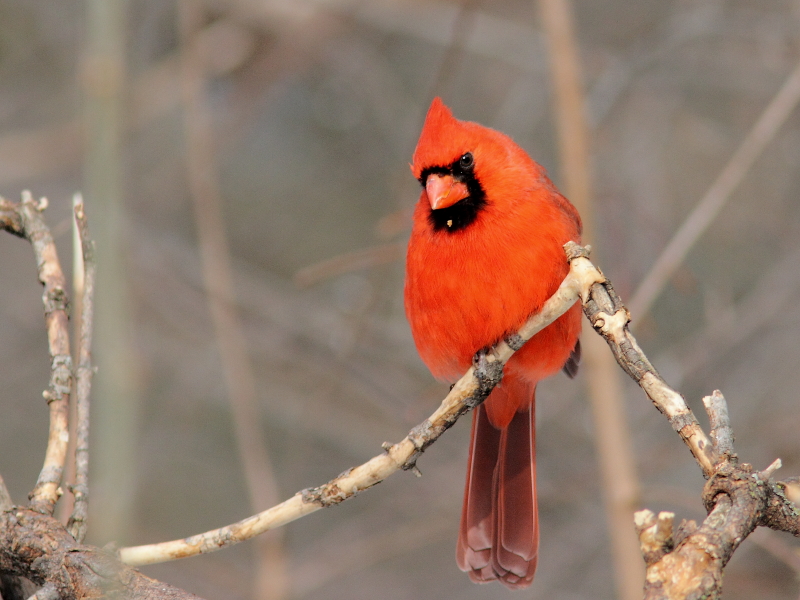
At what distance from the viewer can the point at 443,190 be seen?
2338 mm

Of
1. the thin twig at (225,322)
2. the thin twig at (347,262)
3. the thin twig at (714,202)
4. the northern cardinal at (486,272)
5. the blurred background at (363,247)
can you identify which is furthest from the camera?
the blurred background at (363,247)

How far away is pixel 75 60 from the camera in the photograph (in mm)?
4973

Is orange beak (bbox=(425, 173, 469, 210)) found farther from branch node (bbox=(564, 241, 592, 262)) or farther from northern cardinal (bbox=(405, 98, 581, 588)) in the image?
branch node (bbox=(564, 241, 592, 262))

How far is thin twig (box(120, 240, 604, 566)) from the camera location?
1538mm

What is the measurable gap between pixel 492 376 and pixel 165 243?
128 inches

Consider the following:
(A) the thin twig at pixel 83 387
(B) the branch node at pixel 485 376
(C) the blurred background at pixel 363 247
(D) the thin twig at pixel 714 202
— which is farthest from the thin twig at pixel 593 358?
(A) the thin twig at pixel 83 387

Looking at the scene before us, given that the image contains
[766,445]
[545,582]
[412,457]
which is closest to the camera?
[412,457]

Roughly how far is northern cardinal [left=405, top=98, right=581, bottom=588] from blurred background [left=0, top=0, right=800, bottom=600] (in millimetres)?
1461

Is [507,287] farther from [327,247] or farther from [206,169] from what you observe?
[327,247]

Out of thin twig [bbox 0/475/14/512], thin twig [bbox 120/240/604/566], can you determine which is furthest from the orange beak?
thin twig [bbox 0/475/14/512]

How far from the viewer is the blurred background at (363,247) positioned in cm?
430

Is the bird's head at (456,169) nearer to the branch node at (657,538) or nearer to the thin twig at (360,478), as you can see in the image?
the thin twig at (360,478)

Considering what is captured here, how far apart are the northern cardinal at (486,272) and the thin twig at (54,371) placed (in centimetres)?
92

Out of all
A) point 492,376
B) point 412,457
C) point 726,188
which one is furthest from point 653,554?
point 726,188
